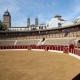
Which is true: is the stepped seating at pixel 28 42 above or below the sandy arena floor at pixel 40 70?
above

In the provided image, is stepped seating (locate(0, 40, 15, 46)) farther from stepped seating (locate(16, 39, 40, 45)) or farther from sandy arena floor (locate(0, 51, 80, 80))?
sandy arena floor (locate(0, 51, 80, 80))

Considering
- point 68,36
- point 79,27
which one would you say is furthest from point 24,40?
point 79,27

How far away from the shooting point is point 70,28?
4203 cm

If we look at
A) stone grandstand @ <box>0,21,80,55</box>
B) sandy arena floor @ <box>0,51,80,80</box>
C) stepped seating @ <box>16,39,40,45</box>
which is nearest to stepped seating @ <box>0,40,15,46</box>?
stone grandstand @ <box>0,21,80,55</box>

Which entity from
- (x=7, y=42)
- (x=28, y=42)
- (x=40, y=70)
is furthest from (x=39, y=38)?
(x=40, y=70)

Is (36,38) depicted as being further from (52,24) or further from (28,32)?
(52,24)

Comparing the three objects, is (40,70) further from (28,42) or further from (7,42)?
(7,42)

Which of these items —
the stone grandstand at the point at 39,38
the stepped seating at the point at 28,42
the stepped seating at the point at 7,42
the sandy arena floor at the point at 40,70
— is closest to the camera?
the sandy arena floor at the point at 40,70

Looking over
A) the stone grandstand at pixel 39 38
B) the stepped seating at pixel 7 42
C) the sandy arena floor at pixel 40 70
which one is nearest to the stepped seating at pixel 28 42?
the stone grandstand at pixel 39 38

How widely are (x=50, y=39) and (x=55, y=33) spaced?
2236mm

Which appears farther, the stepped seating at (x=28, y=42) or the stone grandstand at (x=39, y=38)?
the stepped seating at (x=28, y=42)

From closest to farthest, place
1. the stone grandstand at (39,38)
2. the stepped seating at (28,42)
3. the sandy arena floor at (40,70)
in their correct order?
the sandy arena floor at (40,70) < the stone grandstand at (39,38) < the stepped seating at (28,42)

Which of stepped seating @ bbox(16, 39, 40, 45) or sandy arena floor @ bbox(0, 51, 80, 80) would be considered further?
stepped seating @ bbox(16, 39, 40, 45)

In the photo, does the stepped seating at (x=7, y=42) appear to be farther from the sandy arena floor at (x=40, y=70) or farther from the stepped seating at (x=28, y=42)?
the sandy arena floor at (x=40, y=70)
